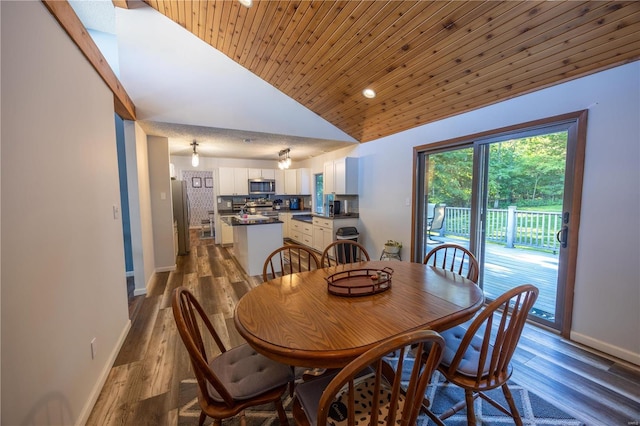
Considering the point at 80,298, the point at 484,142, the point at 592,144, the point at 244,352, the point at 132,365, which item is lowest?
the point at 132,365

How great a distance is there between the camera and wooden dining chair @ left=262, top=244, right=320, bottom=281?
2.06 meters

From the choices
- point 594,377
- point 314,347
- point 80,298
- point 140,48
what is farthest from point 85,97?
point 594,377

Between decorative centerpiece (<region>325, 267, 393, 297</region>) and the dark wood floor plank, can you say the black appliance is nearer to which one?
the dark wood floor plank

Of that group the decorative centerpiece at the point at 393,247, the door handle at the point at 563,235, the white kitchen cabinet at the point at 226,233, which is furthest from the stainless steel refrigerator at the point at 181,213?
the door handle at the point at 563,235

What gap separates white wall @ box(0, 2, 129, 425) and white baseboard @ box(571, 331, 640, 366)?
3.62 m

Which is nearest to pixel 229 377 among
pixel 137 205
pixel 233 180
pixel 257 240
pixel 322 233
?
pixel 257 240

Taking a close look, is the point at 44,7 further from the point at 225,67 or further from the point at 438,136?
the point at 438,136

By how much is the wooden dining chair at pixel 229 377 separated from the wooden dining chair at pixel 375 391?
14 centimetres

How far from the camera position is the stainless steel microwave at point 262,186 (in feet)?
21.9

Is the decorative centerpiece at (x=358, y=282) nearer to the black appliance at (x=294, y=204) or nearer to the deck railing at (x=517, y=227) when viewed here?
the deck railing at (x=517, y=227)

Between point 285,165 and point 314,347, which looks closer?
point 314,347

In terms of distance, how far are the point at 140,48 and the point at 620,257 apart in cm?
520

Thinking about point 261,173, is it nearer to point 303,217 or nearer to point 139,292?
point 303,217

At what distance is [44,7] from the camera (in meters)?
1.29
